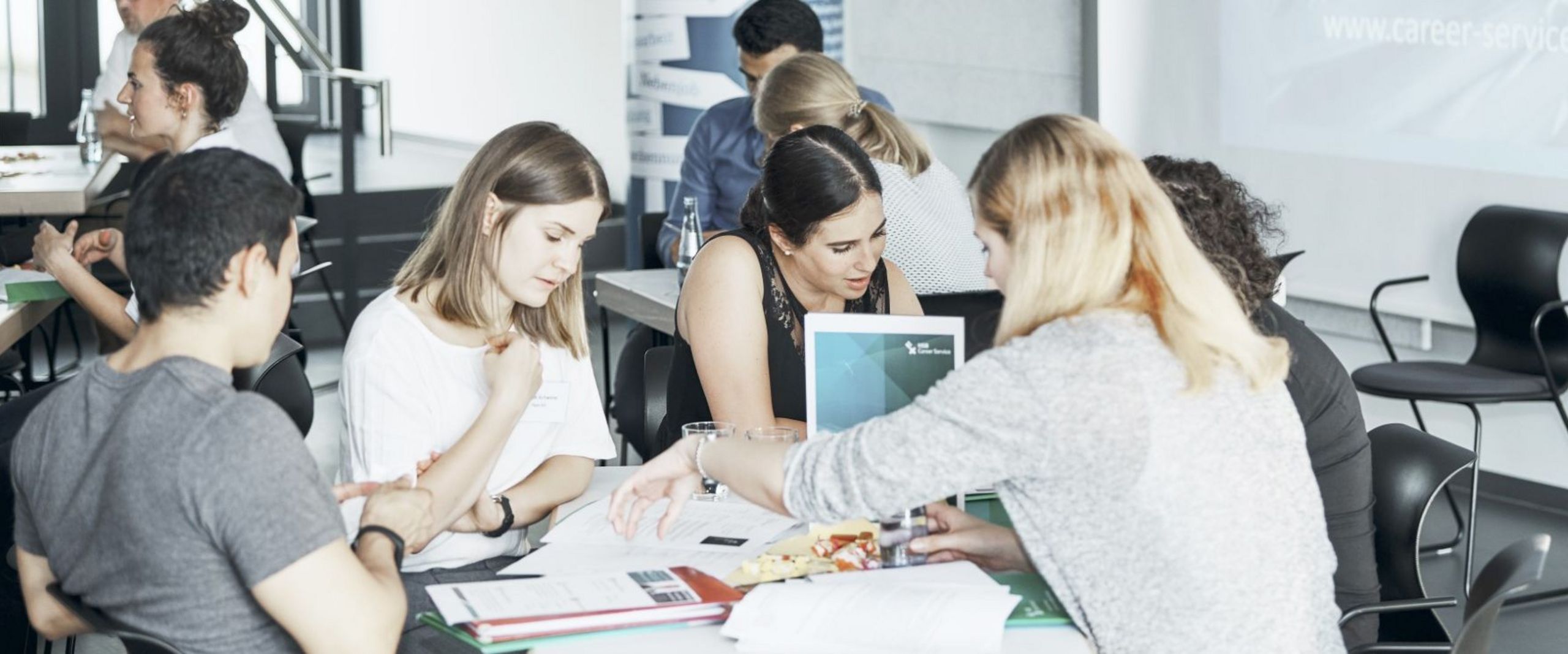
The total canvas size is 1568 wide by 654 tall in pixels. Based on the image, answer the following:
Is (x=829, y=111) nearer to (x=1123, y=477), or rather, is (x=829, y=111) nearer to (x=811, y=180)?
(x=811, y=180)

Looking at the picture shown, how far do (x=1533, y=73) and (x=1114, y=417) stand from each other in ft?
11.4

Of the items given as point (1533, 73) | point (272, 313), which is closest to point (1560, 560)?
point (1533, 73)

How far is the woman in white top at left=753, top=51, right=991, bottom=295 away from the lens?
3453 mm

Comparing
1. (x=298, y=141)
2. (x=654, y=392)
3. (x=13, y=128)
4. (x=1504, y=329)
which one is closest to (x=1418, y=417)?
(x=1504, y=329)

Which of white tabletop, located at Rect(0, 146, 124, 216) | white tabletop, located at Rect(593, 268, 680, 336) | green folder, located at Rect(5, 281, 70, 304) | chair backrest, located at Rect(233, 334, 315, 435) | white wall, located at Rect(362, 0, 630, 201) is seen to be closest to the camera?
chair backrest, located at Rect(233, 334, 315, 435)

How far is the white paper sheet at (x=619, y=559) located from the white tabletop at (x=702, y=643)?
19cm

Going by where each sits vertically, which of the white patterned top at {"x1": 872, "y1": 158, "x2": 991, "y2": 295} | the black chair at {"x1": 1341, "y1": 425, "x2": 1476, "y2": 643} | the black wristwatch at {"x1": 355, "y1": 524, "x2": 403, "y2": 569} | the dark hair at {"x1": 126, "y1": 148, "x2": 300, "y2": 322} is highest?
the dark hair at {"x1": 126, "y1": 148, "x2": 300, "y2": 322}

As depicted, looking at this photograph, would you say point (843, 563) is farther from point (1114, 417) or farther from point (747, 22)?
point (747, 22)

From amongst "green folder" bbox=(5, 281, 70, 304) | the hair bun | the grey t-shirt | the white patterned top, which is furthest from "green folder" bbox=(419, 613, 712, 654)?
the hair bun

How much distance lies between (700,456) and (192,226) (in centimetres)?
66

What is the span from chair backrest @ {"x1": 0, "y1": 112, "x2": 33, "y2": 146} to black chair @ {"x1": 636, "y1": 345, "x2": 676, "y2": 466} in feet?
15.6

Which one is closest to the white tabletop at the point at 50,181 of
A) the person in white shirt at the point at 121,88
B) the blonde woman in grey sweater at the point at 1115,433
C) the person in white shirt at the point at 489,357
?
the person in white shirt at the point at 121,88

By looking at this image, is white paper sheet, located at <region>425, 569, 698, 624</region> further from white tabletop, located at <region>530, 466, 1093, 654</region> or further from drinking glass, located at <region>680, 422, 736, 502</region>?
drinking glass, located at <region>680, 422, 736, 502</region>

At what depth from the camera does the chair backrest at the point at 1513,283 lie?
14.4 ft
